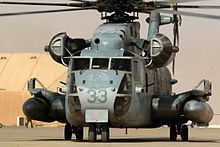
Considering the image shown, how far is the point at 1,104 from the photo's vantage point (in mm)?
73188

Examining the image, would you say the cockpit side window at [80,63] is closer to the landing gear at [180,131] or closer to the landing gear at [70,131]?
the landing gear at [70,131]

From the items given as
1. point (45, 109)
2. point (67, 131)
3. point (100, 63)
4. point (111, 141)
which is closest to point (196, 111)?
point (111, 141)

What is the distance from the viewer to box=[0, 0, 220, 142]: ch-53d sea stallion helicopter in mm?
21641

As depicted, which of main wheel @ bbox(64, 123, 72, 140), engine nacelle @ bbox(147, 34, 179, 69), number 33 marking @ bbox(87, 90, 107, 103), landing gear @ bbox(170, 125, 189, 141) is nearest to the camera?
number 33 marking @ bbox(87, 90, 107, 103)

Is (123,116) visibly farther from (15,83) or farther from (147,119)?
(15,83)

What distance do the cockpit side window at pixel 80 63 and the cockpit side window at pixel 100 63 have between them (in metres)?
0.24

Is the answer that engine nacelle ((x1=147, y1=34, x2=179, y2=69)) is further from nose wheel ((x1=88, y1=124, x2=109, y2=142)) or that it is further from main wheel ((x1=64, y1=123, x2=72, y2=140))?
main wheel ((x1=64, y1=123, x2=72, y2=140))

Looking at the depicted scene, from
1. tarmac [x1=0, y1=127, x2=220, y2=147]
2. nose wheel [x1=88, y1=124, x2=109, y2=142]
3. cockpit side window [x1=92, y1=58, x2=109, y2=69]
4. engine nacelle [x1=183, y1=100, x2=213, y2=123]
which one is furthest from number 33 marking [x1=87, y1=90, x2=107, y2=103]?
engine nacelle [x1=183, y1=100, x2=213, y2=123]

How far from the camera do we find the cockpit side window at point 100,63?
22.4 metres

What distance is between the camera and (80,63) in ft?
74.5

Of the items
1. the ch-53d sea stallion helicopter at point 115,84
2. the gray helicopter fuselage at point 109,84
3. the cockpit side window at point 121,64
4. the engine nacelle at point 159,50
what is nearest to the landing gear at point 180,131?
the ch-53d sea stallion helicopter at point 115,84

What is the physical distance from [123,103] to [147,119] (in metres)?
2.28

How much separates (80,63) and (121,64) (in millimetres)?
1544

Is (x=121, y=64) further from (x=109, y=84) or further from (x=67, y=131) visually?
(x=67, y=131)
